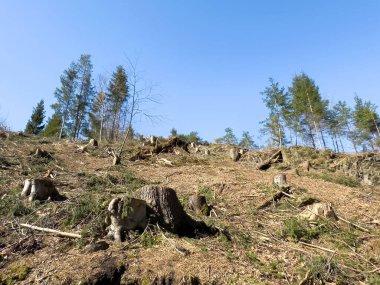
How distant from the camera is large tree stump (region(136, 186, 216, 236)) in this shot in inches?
214

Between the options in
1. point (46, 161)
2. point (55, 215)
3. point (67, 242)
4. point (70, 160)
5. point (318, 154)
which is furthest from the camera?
point (318, 154)

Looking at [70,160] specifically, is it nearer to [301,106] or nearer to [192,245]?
[192,245]

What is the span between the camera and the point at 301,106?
2912 centimetres

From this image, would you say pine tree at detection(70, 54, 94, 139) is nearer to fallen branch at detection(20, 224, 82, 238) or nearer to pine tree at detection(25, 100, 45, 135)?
pine tree at detection(25, 100, 45, 135)

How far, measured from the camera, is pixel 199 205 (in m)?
6.99

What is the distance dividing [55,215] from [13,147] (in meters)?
9.78

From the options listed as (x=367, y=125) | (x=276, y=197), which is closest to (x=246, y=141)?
(x=367, y=125)

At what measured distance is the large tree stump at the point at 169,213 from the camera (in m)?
5.44

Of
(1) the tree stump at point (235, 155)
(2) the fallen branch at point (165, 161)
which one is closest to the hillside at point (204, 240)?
(2) the fallen branch at point (165, 161)

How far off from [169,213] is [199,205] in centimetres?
163

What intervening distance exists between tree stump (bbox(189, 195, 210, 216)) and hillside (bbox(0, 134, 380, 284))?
0.31 m

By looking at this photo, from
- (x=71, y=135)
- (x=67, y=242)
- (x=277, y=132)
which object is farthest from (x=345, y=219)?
(x=71, y=135)

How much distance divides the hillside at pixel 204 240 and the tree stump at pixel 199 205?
1.02ft

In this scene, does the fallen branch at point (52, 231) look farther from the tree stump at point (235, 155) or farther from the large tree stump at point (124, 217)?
the tree stump at point (235, 155)
